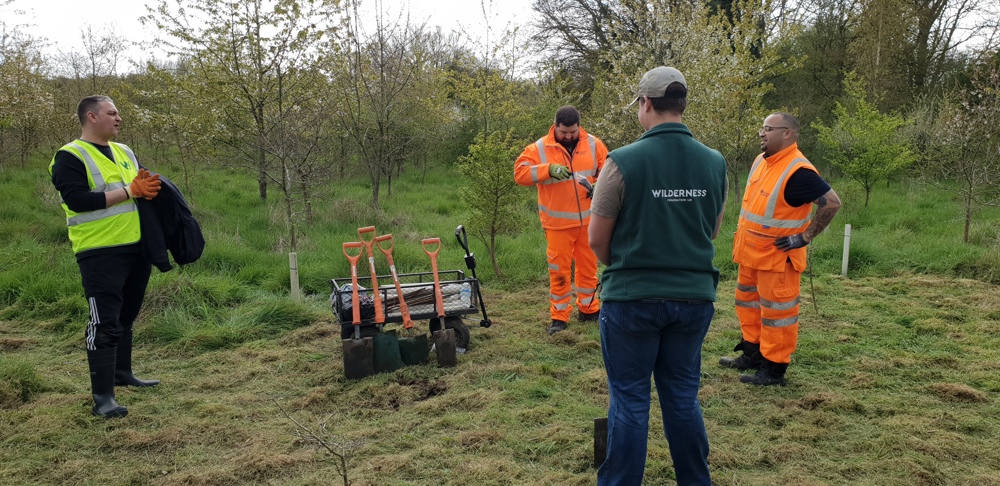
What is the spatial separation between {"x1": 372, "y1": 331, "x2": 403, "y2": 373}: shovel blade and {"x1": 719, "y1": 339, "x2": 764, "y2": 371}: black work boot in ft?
8.58

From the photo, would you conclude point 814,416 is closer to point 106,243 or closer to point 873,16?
point 106,243

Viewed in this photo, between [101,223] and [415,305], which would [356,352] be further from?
[101,223]

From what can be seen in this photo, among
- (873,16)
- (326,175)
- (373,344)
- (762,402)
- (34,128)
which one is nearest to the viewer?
(762,402)

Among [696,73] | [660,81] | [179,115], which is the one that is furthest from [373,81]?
[660,81]

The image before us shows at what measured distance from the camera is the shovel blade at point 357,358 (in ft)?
16.1

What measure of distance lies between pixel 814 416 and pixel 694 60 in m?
10.0

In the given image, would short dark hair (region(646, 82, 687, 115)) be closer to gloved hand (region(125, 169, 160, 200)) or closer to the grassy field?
the grassy field

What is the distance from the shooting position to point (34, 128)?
1553 cm

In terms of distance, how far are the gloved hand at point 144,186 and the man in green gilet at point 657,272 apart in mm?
3207

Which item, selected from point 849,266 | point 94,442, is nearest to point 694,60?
point 849,266

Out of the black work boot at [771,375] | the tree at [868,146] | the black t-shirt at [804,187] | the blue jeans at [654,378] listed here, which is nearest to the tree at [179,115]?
the black t-shirt at [804,187]

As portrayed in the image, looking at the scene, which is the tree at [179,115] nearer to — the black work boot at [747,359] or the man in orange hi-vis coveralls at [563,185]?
the man in orange hi-vis coveralls at [563,185]

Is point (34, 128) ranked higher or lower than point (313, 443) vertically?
higher

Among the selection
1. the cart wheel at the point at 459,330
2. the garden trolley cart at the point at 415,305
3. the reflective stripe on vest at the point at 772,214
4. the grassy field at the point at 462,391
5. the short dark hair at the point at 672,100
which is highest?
the short dark hair at the point at 672,100
